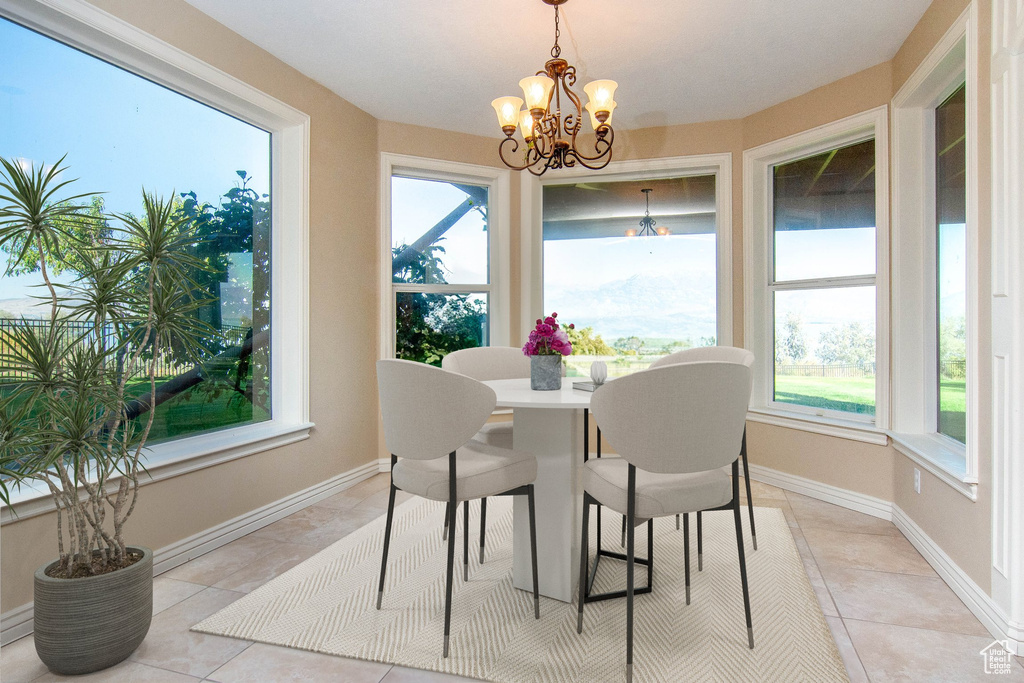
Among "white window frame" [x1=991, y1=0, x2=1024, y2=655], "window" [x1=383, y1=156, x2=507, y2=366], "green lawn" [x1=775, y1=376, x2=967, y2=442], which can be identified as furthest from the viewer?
"window" [x1=383, y1=156, x2=507, y2=366]

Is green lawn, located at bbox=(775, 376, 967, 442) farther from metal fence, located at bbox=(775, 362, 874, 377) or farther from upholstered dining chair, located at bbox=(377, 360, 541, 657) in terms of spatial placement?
upholstered dining chair, located at bbox=(377, 360, 541, 657)

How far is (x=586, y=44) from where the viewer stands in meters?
2.96

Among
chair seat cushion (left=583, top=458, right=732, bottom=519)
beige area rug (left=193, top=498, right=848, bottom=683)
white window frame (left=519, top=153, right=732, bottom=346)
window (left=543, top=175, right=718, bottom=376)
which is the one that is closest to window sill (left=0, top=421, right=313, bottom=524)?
beige area rug (left=193, top=498, right=848, bottom=683)

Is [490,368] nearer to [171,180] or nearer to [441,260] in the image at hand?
[441,260]

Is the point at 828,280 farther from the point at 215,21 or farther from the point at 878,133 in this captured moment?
the point at 215,21

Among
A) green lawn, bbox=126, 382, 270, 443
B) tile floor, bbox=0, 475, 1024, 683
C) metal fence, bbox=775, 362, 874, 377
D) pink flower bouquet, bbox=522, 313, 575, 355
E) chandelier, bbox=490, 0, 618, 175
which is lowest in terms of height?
tile floor, bbox=0, 475, 1024, 683

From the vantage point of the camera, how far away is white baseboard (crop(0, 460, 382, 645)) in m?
1.91

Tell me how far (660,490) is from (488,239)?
3.05 metres

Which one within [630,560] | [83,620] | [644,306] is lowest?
[83,620]

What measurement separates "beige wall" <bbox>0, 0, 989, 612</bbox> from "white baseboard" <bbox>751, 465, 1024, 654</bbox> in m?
0.04

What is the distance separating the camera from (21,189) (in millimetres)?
1679

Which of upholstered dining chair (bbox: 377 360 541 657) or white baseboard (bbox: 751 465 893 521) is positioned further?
white baseboard (bbox: 751 465 893 521)

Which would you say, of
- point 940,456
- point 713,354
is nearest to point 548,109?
point 713,354

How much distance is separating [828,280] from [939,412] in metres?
0.99
